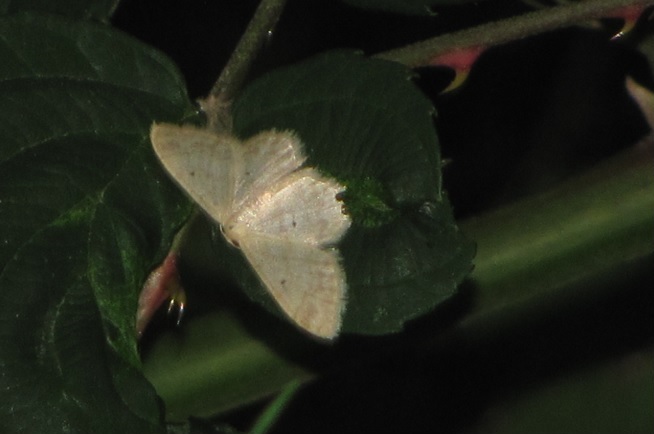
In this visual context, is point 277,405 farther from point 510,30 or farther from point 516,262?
point 510,30

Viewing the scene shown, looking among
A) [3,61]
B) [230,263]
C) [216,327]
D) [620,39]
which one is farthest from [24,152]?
[620,39]

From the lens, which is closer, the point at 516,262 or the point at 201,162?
the point at 201,162

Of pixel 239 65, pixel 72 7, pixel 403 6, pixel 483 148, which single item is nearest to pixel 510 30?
pixel 403 6

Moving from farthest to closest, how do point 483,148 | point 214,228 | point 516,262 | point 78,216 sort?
point 483,148 < point 516,262 < point 214,228 < point 78,216

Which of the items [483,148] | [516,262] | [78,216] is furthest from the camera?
[483,148]

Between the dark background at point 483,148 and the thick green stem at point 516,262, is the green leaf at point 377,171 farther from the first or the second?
the dark background at point 483,148

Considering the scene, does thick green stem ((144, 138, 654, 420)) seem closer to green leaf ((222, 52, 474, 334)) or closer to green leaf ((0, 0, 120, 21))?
green leaf ((222, 52, 474, 334))
